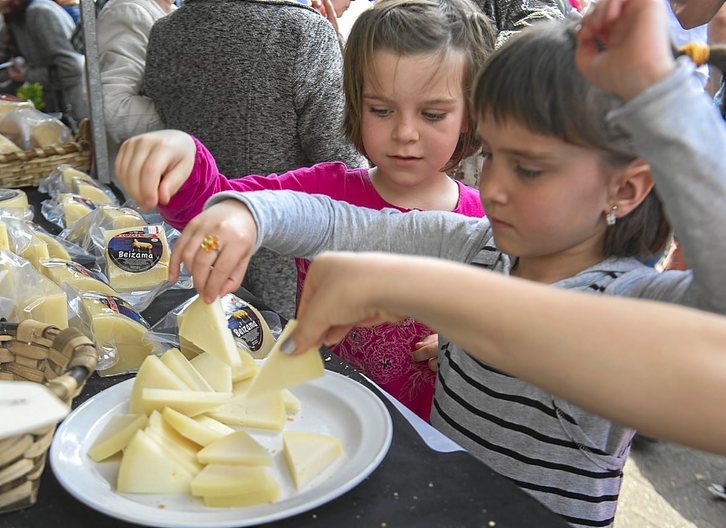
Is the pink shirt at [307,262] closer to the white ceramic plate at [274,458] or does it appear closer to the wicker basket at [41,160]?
the white ceramic plate at [274,458]

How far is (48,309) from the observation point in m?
1.25

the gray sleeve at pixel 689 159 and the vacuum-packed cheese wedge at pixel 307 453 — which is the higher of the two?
the gray sleeve at pixel 689 159

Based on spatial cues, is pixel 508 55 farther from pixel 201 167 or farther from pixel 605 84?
pixel 201 167

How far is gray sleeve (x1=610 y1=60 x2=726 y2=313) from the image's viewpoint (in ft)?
2.33

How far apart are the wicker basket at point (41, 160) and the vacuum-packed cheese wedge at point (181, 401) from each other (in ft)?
5.86

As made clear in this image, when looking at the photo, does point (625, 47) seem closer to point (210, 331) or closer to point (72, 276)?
point (210, 331)

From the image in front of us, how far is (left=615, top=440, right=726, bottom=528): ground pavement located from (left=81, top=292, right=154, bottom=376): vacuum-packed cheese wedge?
170 centimetres

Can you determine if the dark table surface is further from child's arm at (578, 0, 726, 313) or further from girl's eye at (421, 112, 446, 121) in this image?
girl's eye at (421, 112, 446, 121)

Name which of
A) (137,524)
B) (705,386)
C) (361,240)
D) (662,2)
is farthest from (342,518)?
(662,2)

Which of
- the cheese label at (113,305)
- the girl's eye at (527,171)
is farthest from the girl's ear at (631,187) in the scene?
the cheese label at (113,305)

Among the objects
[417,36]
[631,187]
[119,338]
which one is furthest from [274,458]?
[417,36]

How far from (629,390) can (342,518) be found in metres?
0.43

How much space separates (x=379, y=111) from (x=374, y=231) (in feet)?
1.00

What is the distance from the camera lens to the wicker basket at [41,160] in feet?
7.98
